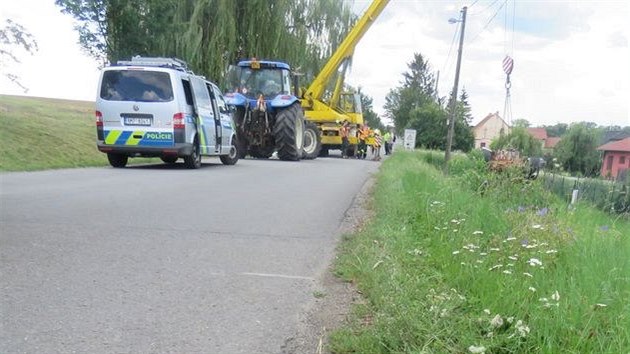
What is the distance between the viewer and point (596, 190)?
30.9 feet

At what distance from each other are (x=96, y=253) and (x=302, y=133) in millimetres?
15687

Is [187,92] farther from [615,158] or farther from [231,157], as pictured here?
[615,158]

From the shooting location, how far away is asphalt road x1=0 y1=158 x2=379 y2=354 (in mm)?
3289

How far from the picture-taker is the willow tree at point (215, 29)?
17812 millimetres

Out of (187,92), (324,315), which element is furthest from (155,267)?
Answer: (187,92)

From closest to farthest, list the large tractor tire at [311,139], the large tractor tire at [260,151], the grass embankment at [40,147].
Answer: the grass embankment at [40,147] < the large tractor tire at [260,151] < the large tractor tire at [311,139]

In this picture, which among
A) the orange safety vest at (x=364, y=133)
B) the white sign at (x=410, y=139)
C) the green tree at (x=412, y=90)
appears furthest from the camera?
the green tree at (x=412, y=90)

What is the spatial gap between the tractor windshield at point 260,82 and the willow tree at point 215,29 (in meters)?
2.80

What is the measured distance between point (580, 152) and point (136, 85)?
A: 9500mm

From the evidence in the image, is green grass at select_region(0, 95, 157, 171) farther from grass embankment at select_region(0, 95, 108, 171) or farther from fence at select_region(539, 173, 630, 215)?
fence at select_region(539, 173, 630, 215)

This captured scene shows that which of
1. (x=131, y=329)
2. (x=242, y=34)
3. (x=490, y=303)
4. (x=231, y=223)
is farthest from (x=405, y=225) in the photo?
(x=242, y=34)

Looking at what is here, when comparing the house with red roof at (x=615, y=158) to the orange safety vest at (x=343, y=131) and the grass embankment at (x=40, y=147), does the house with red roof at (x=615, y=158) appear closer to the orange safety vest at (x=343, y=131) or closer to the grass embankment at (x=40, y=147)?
the grass embankment at (x=40, y=147)

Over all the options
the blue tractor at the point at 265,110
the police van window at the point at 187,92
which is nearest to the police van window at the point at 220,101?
the police van window at the point at 187,92

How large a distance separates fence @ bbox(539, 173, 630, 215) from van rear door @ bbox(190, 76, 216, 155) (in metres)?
7.39
